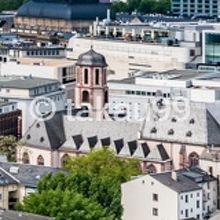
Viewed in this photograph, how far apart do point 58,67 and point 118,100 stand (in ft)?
44.6

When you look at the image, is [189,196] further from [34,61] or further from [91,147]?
[34,61]

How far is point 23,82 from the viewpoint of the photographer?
308ft

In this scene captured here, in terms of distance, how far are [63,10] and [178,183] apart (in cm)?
6840

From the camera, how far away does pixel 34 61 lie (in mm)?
110062

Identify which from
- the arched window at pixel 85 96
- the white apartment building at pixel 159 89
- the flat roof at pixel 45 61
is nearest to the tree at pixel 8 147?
the arched window at pixel 85 96

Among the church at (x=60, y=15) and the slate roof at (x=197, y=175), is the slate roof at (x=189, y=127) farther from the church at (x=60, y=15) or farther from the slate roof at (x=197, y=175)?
the church at (x=60, y=15)

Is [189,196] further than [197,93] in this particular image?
No

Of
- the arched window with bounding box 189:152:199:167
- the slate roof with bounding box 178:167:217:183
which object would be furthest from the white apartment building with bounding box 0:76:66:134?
the slate roof with bounding box 178:167:217:183

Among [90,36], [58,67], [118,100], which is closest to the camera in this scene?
[118,100]

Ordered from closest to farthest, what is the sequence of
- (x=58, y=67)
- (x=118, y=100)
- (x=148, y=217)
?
(x=148, y=217) → (x=118, y=100) → (x=58, y=67)

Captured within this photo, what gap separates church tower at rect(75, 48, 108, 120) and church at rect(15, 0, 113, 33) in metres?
48.4

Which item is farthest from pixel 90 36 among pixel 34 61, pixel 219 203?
pixel 219 203

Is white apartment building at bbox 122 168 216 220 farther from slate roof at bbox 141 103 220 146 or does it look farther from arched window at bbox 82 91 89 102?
arched window at bbox 82 91 89 102

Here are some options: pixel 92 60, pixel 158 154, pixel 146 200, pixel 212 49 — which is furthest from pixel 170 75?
pixel 146 200
